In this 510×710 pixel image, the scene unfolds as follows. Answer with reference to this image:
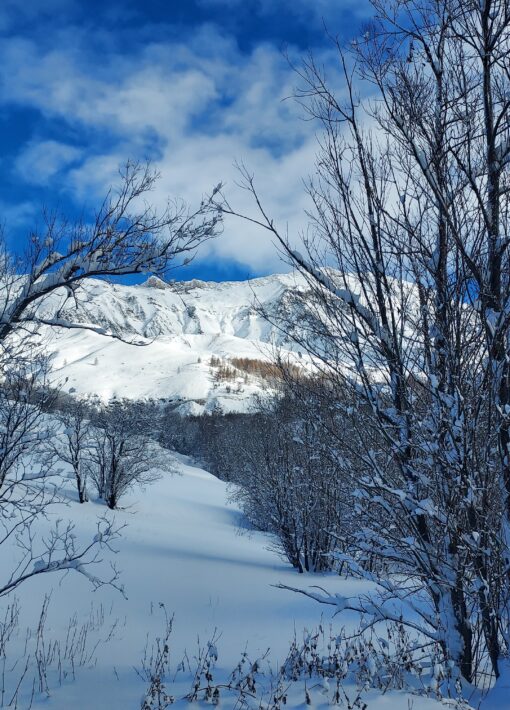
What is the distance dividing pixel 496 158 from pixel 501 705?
3591 millimetres

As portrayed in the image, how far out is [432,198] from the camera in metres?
3.75

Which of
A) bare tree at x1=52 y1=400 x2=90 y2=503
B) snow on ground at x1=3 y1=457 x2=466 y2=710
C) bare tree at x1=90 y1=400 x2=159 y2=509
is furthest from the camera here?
bare tree at x1=90 y1=400 x2=159 y2=509

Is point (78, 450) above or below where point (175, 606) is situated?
above

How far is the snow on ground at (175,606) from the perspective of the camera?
5059 millimetres

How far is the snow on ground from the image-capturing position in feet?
16.6

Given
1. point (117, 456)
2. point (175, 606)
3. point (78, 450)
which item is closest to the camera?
point (175, 606)

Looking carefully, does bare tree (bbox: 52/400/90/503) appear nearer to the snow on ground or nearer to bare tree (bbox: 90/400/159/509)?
bare tree (bbox: 90/400/159/509)

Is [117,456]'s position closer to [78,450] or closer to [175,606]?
[78,450]

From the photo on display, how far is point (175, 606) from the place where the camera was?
407 inches

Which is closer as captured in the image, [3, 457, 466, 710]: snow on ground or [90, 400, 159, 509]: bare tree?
[3, 457, 466, 710]: snow on ground

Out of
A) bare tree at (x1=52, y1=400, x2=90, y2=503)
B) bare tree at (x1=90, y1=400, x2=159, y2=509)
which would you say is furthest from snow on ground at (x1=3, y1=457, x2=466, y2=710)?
bare tree at (x1=90, y1=400, x2=159, y2=509)

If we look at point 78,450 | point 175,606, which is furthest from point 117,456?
point 175,606

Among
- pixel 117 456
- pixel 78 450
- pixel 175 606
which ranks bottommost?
pixel 175 606

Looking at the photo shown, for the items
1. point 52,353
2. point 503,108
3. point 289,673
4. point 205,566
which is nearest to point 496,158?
point 503,108
